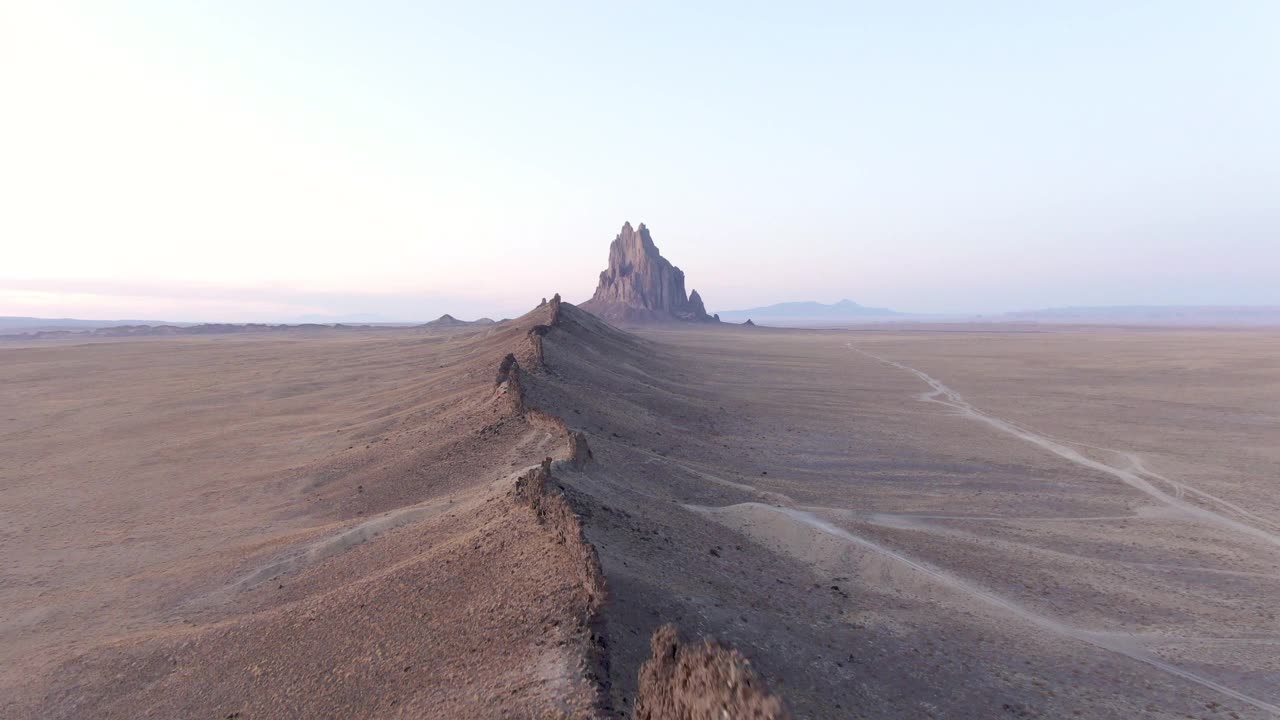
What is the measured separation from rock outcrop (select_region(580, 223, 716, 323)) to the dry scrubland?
381 ft

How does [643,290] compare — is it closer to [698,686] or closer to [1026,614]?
[1026,614]

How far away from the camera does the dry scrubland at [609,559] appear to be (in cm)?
725

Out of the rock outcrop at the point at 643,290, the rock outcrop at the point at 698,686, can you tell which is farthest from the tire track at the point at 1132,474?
the rock outcrop at the point at 643,290

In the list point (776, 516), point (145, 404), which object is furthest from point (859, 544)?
point (145, 404)

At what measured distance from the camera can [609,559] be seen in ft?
27.2

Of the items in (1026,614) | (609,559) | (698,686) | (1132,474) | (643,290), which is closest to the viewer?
(698,686)

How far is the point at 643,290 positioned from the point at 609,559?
14034 cm

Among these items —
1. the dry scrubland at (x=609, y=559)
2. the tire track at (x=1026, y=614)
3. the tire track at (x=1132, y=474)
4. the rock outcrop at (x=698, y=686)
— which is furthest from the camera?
the tire track at (x=1132, y=474)

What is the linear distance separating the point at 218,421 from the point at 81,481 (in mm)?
8358

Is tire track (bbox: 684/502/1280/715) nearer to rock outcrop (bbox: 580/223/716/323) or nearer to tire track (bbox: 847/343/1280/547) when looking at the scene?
tire track (bbox: 847/343/1280/547)

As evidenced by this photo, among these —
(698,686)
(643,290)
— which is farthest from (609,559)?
(643,290)

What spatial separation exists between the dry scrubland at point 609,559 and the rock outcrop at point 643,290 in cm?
11620

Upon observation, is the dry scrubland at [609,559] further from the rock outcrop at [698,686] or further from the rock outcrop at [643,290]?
the rock outcrop at [643,290]

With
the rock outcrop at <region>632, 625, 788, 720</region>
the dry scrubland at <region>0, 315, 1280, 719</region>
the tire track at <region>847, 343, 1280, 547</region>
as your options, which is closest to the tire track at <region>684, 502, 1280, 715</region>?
the dry scrubland at <region>0, 315, 1280, 719</region>
